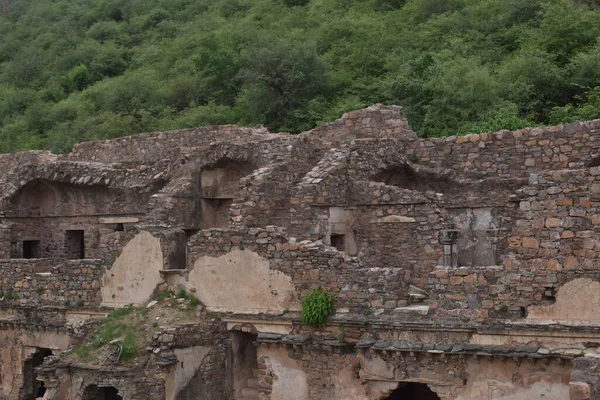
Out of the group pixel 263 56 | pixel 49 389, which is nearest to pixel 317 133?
pixel 49 389

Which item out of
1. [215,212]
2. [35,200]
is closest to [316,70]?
[35,200]

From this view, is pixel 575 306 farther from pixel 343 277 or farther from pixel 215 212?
pixel 215 212

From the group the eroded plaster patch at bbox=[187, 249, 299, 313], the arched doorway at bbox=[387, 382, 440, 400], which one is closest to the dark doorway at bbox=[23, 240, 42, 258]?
the eroded plaster patch at bbox=[187, 249, 299, 313]

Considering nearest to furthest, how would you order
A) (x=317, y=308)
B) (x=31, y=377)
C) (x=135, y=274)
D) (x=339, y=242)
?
(x=317, y=308) < (x=339, y=242) < (x=135, y=274) < (x=31, y=377)

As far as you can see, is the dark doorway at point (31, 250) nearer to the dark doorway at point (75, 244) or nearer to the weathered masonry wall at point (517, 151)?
the dark doorway at point (75, 244)

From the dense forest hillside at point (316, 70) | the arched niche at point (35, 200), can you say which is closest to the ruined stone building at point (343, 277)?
the arched niche at point (35, 200)

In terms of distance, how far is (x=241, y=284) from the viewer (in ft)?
44.8

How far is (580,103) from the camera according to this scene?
71.7 feet

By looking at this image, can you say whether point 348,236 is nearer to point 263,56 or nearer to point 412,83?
point 412,83

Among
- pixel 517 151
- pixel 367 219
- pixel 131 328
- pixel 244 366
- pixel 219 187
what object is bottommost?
pixel 244 366

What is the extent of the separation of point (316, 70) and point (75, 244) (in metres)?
11.8

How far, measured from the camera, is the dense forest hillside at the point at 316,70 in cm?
2264

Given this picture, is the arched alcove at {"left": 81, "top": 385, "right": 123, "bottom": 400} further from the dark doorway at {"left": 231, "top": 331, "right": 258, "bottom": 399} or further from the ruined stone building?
the dark doorway at {"left": 231, "top": 331, "right": 258, "bottom": 399}

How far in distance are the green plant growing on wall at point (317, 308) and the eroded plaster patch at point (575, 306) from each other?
3121 millimetres
